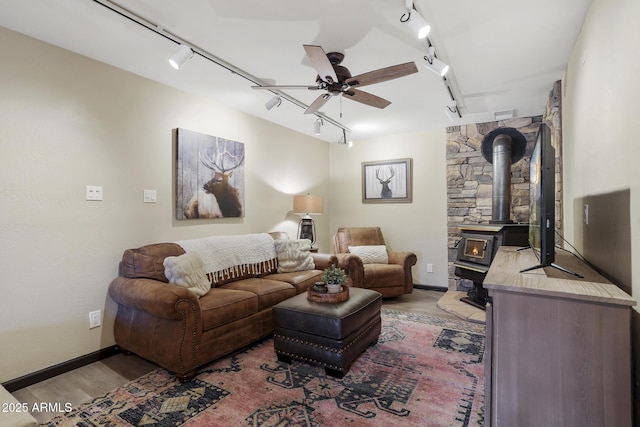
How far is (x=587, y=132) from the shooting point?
2021 mm

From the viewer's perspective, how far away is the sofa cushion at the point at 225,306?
7.76ft

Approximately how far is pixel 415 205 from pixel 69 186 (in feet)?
14.0

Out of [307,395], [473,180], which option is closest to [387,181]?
[473,180]

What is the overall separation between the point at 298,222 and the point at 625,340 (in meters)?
4.14

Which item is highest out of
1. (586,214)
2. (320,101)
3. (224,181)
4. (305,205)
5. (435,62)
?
(435,62)

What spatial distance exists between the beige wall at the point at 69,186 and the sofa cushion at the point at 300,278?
1076 millimetres

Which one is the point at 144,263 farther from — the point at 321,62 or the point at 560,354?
the point at 560,354

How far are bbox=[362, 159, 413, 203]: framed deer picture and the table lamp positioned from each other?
1.14 m

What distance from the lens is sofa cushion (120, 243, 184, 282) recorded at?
262 cm

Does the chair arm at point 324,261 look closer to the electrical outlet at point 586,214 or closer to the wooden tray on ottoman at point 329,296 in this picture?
the wooden tray on ottoman at point 329,296

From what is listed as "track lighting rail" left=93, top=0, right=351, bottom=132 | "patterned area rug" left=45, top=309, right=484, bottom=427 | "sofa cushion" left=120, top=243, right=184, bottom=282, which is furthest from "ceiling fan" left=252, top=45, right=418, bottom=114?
"patterned area rug" left=45, top=309, right=484, bottom=427

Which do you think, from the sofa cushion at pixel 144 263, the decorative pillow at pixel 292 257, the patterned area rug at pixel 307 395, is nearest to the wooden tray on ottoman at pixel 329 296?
the patterned area rug at pixel 307 395

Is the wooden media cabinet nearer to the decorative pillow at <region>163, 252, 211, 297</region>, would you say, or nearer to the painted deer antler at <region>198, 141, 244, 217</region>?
the decorative pillow at <region>163, 252, 211, 297</region>

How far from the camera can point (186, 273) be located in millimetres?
2574
